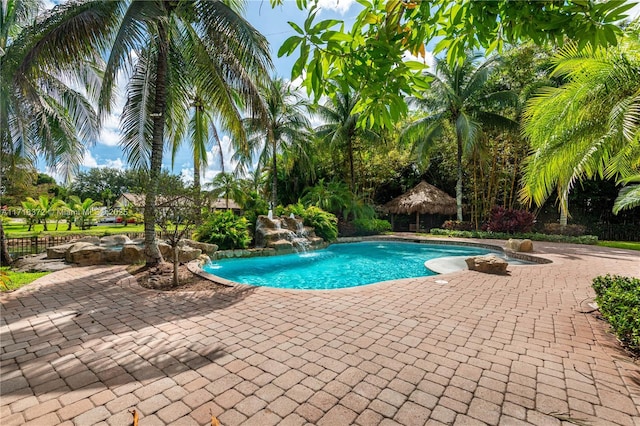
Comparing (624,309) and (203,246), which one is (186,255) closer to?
(203,246)

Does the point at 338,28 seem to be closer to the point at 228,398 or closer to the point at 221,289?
the point at 228,398

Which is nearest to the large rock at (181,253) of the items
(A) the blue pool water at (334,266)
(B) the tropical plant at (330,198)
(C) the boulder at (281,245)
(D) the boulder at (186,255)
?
(D) the boulder at (186,255)

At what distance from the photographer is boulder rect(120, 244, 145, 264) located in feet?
26.5

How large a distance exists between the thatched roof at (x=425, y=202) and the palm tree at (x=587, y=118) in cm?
1358

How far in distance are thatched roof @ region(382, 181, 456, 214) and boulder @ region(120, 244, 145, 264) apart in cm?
1583

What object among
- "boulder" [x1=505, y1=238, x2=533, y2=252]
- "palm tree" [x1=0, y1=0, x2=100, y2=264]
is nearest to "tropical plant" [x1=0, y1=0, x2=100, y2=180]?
"palm tree" [x1=0, y1=0, x2=100, y2=264]

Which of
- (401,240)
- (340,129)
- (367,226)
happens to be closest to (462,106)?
(340,129)

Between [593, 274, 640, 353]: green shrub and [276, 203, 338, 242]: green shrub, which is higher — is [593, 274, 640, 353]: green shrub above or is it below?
below

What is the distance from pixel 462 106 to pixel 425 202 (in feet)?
19.9

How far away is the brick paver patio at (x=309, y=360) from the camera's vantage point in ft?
7.28

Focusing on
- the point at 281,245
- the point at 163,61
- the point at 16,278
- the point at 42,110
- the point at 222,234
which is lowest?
the point at 16,278

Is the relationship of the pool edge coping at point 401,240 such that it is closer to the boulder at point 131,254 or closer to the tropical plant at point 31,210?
the boulder at point 131,254

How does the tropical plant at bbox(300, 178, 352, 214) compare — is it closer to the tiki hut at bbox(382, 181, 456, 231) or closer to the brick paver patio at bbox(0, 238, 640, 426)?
the tiki hut at bbox(382, 181, 456, 231)

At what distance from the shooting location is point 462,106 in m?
16.5
